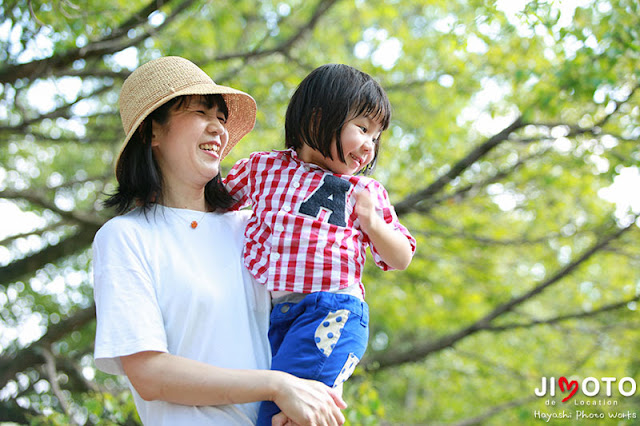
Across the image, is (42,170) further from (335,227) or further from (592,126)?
(335,227)

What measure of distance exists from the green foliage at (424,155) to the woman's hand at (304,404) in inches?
77.6

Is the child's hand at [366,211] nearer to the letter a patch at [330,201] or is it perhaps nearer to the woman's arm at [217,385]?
the letter a patch at [330,201]

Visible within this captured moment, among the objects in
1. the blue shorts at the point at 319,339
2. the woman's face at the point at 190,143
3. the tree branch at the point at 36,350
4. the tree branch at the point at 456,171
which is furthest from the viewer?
the tree branch at the point at 36,350

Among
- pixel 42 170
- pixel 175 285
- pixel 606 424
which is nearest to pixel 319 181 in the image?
pixel 175 285

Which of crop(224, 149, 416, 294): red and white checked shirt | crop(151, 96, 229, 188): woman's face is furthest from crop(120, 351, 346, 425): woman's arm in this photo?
crop(151, 96, 229, 188): woman's face

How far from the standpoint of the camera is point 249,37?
673 cm

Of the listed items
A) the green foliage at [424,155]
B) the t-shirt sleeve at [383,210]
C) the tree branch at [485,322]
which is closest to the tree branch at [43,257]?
the green foliage at [424,155]

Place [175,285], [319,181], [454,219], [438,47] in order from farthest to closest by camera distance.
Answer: [454,219] → [438,47] → [319,181] → [175,285]

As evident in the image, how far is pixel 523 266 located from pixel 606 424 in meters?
2.00

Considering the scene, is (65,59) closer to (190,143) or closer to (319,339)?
(190,143)

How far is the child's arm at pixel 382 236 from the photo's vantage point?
1726 mm

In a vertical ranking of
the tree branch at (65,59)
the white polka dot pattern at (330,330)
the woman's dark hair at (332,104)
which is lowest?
the white polka dot pattern at (330,330)

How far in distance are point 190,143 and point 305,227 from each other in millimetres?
418

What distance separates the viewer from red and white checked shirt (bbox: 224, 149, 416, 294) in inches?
67.3
